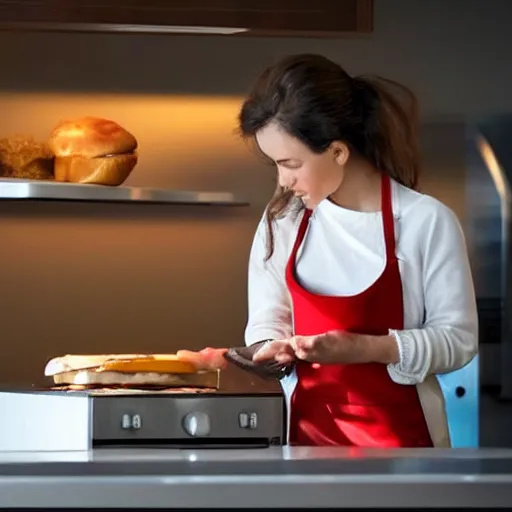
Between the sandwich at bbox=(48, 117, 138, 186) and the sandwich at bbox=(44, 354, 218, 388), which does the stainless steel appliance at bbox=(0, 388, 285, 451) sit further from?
the sandwich at bbox=(48, 117, 138, 186)

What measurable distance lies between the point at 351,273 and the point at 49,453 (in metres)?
0.83

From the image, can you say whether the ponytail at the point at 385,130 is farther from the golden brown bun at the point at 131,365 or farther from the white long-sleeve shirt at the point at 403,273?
Answer: the golden brown bun at the point at 131,365

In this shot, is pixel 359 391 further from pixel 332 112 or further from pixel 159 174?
pixel 159 174

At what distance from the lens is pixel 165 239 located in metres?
2.78

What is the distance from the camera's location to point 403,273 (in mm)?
2139

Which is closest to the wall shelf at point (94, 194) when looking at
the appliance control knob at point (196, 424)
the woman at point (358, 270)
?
the woman at point (358, 270)

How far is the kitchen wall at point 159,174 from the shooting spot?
2.74 meters

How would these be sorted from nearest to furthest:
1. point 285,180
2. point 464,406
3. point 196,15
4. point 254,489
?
1. point 254,489
2. point 285,180
3. point 196,15
4. point 464,406

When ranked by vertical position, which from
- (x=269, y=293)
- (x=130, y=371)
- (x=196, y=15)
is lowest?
(x=130, y=371)

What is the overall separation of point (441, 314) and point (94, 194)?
30.5 inches

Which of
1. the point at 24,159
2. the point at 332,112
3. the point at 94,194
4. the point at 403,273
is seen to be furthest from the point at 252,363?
the point at 24,159

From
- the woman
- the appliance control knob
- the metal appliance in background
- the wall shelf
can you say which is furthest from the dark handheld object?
the metal appliance in background

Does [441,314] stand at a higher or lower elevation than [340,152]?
lower

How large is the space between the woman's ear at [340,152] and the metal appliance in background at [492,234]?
0.70 meters
